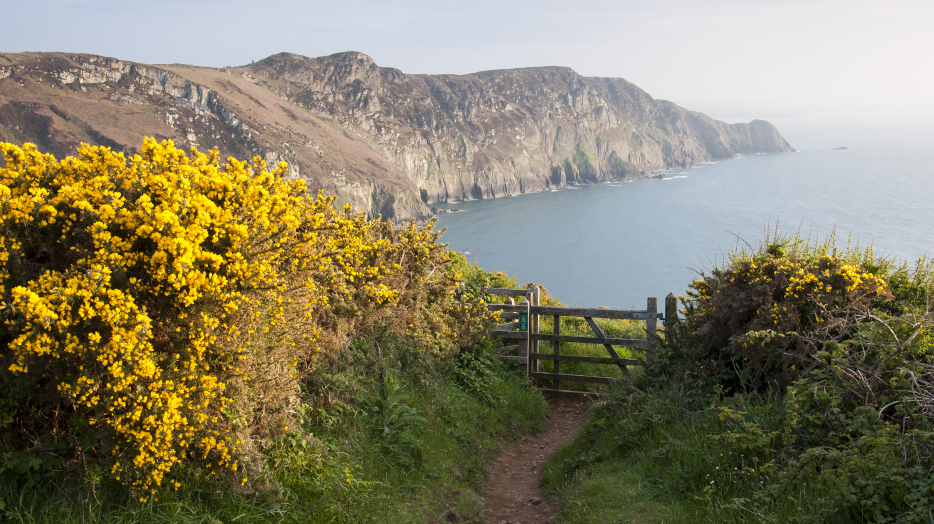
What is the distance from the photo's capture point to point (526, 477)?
7422mm

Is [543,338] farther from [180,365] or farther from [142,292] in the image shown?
[142,292]

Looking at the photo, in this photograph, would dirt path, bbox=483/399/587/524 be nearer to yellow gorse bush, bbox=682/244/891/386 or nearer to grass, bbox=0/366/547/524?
grass, bbox=0/366/547/524

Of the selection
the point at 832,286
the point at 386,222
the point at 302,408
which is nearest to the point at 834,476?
the point at 832,286

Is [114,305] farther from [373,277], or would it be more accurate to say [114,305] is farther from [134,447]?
[373,277]

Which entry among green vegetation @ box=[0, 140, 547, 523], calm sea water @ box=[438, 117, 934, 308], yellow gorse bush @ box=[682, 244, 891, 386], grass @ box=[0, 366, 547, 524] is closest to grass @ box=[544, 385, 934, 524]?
yellow gorse bush @ box=[682, 244, 891, 386]

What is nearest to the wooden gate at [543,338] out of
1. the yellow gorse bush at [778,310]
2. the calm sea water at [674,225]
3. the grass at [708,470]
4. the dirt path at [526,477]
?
the dirt path at [526,477]

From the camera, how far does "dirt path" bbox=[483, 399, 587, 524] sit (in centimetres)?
627

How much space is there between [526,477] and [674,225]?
384 feet

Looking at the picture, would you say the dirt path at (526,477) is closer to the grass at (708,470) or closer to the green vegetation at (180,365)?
the grass at (708,470)

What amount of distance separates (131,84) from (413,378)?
161290 mm

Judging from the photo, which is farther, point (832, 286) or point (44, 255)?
point (832, 286)

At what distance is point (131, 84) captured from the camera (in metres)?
135

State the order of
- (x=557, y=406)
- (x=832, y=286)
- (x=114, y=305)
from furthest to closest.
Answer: (x=557, y=406) → (x=832, y=286) → (x=114, y=305)

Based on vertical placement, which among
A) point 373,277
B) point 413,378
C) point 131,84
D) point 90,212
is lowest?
point 413,378
